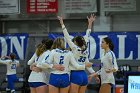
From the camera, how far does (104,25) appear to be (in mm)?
14016

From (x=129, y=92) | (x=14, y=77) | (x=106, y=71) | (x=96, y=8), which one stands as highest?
(x=96, y=8)

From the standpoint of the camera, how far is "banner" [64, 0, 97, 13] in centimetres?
1327

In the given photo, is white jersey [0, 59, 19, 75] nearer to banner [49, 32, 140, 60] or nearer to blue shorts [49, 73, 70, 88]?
banner [49, 32, 140, 60]

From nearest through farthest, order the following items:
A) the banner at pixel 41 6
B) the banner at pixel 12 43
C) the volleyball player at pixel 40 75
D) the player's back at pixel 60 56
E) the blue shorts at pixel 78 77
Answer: the player's back at pixel 60 56
the blue shorts at pixel 78 77
the volleyball player at pixel 40 75
the banner at pixel 12 43
the banner at pixel 41 6

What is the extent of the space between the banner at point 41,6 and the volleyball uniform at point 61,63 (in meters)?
7.61

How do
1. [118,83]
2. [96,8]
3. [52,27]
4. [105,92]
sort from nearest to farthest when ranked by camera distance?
[105,92] → [118,83] → [96,8] → [52,27]

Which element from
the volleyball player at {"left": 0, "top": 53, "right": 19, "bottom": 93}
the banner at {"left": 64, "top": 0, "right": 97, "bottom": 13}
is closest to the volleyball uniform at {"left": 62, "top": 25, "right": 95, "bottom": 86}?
the volleyball player at {"left": 0, "top": 53, "right": 19, "bottom": 93}

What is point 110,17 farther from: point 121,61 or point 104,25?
point 121,61

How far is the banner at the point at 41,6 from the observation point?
44.9ft

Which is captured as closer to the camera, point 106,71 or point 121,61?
point 106,71

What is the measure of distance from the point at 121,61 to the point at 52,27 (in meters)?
3.84

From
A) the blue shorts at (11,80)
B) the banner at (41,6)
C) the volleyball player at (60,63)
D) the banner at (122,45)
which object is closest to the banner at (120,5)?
the banner at (122,45)

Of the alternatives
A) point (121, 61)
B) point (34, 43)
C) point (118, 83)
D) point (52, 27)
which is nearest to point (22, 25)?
point (52, 27)

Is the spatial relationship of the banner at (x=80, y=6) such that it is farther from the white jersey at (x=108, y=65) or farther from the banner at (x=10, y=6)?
the white jersey at (x=108, y=65)
